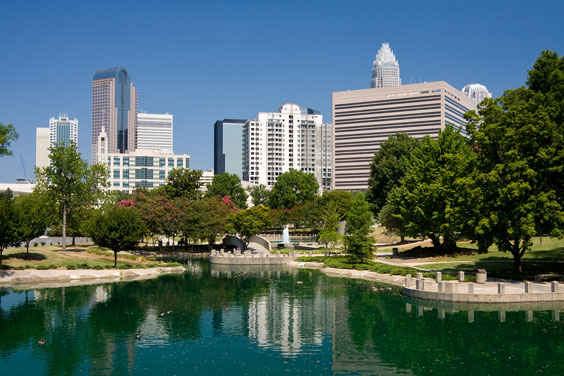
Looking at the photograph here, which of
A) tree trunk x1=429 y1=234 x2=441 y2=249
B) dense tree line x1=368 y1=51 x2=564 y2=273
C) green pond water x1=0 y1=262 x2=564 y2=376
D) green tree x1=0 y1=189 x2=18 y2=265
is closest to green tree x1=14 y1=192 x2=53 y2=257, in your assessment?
green tree x1=0 y1=189 x2=18 y2=265

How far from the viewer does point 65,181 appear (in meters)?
77.5

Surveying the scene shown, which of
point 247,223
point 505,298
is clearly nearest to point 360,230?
point 505,298

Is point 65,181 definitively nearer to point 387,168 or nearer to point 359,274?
point 359,274

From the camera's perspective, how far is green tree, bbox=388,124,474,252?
6014 cm

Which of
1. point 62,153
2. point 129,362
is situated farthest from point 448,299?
point 62,153

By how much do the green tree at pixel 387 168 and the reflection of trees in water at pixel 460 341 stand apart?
61781mm

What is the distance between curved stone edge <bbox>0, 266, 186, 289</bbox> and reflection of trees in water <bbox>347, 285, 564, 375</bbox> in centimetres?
3297

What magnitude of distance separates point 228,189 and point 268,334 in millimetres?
117838

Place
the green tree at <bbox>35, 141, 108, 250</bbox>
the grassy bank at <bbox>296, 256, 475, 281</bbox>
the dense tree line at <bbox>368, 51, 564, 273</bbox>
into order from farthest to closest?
1. the green tree at <bbox>35, 141, 108, 250</bbox>
2. the grassy bank at <bbox>296, 256, 475, 281</bbox>
3. the dense tree line at <bbox>368, 51, 564, 273</bbox>

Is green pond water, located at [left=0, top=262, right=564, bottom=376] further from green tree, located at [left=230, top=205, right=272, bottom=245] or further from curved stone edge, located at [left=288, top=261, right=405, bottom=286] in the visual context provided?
green tree, located at [left=230, top=205, right=272, bottom=245]

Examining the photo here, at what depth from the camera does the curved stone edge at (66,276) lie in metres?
54.4

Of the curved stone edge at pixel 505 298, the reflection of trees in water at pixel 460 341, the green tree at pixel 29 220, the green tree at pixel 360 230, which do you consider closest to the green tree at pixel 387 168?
the green tree at pixel 360 230

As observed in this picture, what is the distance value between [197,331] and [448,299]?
20944mm

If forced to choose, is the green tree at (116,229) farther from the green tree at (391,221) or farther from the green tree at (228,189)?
the green tree at (228,189)
